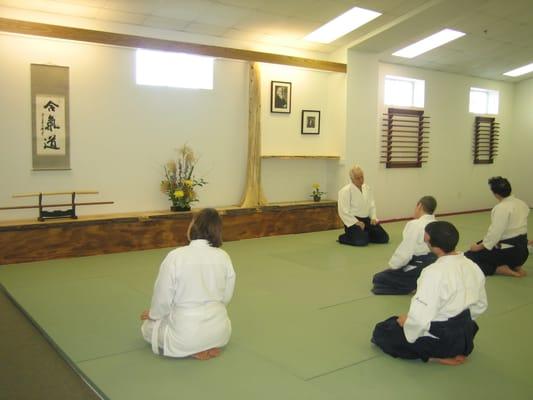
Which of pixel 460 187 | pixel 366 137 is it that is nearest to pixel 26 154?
pixel 366 137

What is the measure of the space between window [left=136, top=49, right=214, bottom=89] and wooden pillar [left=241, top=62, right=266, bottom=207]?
64 cm

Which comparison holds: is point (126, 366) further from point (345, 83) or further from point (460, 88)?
point (460, 88)

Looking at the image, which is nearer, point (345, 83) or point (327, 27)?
point (327, 27)

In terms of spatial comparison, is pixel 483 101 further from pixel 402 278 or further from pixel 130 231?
pixel 130 231

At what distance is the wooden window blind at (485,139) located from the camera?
10.6m

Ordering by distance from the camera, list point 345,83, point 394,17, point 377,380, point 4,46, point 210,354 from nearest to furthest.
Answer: point 377,380 < point 210,354 < point 4,46 < point 394,17 < point 345,83

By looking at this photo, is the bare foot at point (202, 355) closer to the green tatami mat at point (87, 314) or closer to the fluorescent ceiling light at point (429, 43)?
the green tatami mat at point (87, 314)

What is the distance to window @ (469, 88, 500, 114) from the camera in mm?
10711

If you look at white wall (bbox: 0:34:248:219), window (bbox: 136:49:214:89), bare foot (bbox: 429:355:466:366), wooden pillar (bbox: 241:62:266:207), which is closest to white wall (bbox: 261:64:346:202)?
wooden pillar (bbox: 241:62:266:207)

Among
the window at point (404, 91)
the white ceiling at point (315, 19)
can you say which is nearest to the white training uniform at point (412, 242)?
the white ceiling at point (315, 19)

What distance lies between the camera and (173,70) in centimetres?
671

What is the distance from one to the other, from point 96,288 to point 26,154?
86.6 inches

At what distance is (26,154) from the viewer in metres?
5.69

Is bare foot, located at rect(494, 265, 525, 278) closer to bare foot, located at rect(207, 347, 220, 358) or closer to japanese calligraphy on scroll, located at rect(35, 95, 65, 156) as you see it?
bare foot, located at rect(207, 347, 220, 358)
